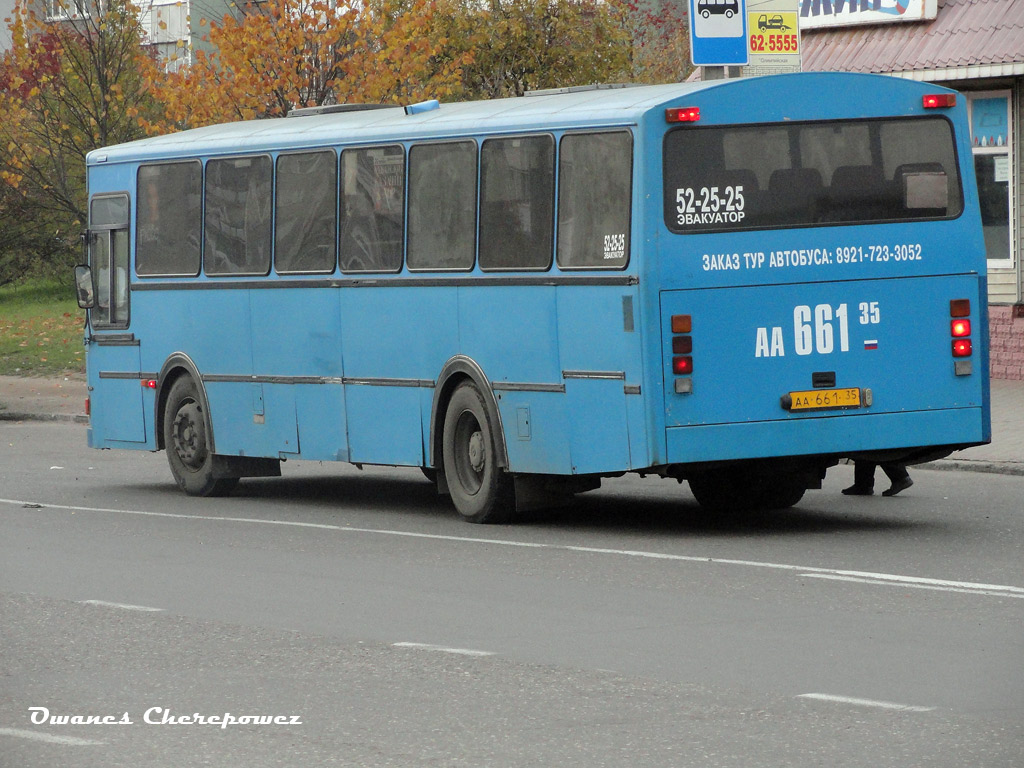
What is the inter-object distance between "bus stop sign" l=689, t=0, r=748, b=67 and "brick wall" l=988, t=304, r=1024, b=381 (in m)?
6.79

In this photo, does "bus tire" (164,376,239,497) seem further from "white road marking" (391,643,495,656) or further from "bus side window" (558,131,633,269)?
"white road marking" (391,643,495,656)

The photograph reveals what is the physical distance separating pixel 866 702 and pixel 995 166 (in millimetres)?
18159

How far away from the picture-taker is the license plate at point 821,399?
41.5 ft

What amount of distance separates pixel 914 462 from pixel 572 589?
375 centimetres

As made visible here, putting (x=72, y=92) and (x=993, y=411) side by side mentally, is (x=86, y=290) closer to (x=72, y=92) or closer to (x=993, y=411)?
(x=993, y=411)

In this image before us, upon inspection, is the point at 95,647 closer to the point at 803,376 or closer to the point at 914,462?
the point at 803,376

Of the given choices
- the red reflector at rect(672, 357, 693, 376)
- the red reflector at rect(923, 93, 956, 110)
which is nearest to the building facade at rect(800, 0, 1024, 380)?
the red reflector at rect(923, 93, 956, 110)

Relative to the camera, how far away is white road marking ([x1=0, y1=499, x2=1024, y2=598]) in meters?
10.2

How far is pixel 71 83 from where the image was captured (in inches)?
1346

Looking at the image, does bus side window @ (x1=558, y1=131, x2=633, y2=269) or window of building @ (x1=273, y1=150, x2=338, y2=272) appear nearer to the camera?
bus side window @ (x1=558, y1=131, x2=633, y2=269)

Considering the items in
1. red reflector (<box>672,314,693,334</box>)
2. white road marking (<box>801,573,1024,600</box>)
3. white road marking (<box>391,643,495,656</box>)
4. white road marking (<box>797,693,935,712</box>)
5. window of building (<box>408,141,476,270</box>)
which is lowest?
white road marking (<box>797,693,935,712</box>)

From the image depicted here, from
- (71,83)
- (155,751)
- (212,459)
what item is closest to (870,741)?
(155,751)

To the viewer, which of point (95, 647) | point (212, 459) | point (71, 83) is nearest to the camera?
point (95, 647)

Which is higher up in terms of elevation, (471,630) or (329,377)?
(329,377)
